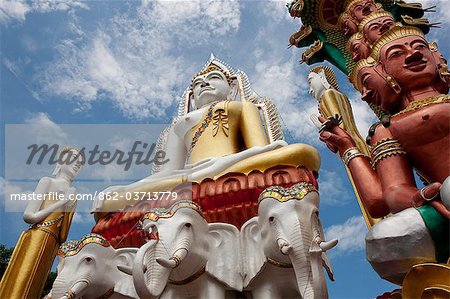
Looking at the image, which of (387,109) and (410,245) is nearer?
(410,245)

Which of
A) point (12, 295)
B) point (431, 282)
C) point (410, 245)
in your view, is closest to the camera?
point (431, 282)

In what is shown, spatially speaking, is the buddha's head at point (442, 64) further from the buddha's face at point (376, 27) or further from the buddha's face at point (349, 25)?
the buddha's face at point (349, 25)

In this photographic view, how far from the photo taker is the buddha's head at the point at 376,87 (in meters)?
3.03

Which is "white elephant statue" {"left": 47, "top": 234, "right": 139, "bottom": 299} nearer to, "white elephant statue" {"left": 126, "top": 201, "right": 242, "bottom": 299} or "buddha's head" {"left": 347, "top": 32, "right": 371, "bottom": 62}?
"white elephant statue" {"left": 126, "top": 201, "right": 242, "bottom": 299}

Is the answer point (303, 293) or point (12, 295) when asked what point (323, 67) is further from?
point (12, 295)

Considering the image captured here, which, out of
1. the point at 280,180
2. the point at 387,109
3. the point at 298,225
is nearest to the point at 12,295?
the point at 280,180

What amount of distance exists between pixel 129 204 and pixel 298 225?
1689 millimetres

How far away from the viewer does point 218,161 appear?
12.9 ft

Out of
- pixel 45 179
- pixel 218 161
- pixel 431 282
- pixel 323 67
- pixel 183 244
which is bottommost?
pixel 431 282

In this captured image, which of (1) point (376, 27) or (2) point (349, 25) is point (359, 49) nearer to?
(1) point (376, 27)

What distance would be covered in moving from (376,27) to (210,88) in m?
2.31

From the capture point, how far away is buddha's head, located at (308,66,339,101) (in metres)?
5.18

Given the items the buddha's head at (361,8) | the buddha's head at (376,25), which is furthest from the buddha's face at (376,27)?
the buddha's head at (361,8)

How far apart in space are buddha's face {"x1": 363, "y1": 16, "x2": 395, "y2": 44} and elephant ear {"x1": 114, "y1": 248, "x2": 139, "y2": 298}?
7.47ft
